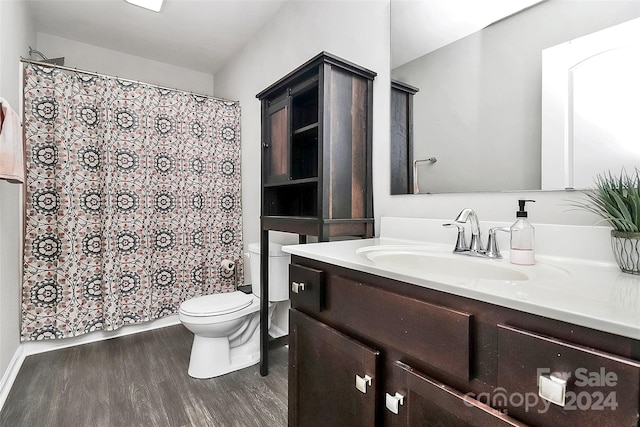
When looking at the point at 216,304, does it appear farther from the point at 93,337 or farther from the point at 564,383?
the point at 564,383

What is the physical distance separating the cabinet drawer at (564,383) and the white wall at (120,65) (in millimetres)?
3623

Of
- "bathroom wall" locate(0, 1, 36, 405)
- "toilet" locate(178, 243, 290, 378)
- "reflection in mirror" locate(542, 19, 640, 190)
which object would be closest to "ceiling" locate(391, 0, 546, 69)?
"reflection in mirror" locate(542, 19, 640, 190)

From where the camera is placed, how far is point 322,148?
1.38 metres

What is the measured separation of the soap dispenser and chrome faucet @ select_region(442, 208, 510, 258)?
0.09 meters

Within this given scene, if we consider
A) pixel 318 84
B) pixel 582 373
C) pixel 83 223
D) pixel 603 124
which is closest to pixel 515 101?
pixel 603 124

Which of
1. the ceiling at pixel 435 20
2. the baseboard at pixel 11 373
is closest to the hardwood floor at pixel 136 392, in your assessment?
the baseboard at pixel 11 373

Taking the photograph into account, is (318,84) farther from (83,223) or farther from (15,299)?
(15,299)

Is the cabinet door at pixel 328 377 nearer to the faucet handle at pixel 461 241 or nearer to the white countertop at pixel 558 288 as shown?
the white countertop at pixel 558 288

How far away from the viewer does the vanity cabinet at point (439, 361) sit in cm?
45

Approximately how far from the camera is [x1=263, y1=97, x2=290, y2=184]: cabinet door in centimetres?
172

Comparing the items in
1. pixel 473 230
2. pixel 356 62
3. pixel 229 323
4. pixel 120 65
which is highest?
pixel 120 65

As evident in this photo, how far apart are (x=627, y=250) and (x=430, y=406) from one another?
621 mm

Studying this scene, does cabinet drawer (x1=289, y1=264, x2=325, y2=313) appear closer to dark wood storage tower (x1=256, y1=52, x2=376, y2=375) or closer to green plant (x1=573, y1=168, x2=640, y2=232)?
dark wood storage tower (x1=256, y1=52, x2=376, y2=375)

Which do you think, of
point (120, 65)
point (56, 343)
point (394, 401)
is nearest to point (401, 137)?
point (394, 401)
